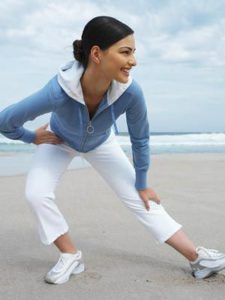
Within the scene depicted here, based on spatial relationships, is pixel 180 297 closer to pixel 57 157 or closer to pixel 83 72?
pixel 57 157

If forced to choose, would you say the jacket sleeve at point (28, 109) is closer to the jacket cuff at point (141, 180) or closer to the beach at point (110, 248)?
the jacket cuff at point (141, 180)

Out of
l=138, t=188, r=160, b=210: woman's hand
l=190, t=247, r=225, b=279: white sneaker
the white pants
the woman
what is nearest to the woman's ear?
the woman

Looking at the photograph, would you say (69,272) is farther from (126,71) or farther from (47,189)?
(126,71)

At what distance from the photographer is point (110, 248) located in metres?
3.63


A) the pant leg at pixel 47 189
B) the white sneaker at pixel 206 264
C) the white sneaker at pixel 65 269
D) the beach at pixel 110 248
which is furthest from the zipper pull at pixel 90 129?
the white sneaker at pixel 206 264

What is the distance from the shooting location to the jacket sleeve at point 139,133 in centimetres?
284

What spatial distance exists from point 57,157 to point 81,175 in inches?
180

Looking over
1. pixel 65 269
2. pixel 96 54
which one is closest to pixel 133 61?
pixel 96 54

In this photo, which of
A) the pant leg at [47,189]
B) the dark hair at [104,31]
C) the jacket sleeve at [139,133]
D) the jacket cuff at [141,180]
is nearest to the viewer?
the dark hair at [104,31]

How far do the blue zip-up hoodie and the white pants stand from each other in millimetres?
93

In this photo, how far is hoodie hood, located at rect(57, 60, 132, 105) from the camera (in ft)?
8.77

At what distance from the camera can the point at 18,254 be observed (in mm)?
3492

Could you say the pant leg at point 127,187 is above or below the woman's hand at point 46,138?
below

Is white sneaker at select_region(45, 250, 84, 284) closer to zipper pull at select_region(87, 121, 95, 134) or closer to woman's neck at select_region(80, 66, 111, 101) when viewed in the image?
zipper pull at select_region(87, 121, 95, 134)
